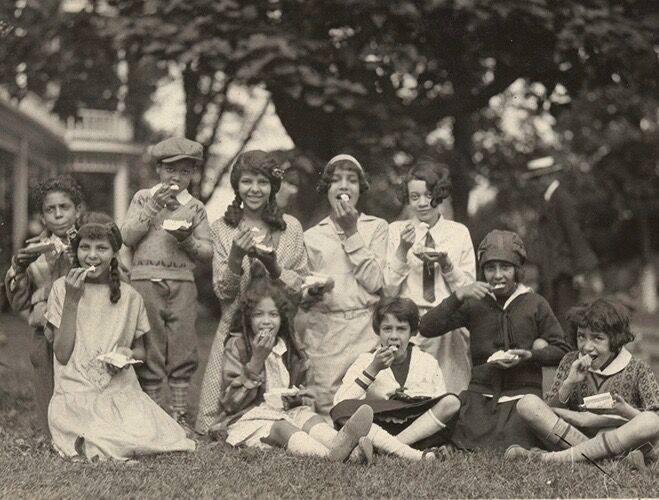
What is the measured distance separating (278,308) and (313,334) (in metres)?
0.46

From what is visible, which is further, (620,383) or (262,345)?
(262,345)

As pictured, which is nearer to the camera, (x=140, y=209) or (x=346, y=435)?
(x=346, y=435)

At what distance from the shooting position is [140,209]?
6.05 metres

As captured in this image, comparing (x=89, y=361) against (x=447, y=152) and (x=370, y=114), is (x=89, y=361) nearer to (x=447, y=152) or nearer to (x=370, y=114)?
(x=370, y=114)

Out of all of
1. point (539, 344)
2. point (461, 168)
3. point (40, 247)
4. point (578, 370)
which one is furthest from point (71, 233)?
→ point (461, 168)

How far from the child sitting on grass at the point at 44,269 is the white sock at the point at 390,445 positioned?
6.46ft

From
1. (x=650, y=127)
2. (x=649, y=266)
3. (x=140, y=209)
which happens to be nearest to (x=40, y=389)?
(x=140, y=209)

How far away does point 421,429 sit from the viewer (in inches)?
218

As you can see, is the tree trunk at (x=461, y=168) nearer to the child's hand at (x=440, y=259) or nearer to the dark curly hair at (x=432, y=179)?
the dark curly hair at (x=432, y=179)

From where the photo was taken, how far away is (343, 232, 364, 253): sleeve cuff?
6.18m

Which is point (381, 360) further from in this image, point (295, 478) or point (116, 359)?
point (116, 359)

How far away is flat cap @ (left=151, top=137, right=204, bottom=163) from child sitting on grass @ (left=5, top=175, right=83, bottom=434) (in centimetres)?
55

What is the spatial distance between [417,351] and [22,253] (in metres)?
2.42

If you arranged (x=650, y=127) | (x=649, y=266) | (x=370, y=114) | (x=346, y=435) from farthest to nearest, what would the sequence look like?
1. (x=649, y=266)
2. (x=650, y=127)
3. (x=370, y=114)
4. (x=346, y=435)
